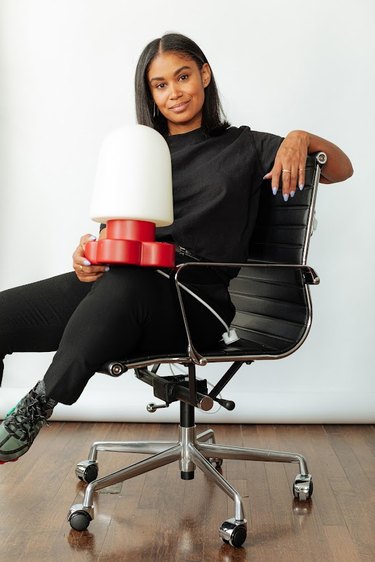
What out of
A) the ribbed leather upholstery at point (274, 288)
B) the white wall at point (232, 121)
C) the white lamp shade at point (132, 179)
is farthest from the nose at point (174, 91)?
the white wall at point (232, 121)

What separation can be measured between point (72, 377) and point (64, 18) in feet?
5.99

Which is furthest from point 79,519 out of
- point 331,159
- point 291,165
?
point 331,159

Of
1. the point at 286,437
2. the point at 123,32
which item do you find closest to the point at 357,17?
the point at 123,32

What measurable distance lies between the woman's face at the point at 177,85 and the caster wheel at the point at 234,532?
1139 millimetres

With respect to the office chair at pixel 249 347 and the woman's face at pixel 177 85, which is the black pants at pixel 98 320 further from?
the woman's face at pixel 177 85

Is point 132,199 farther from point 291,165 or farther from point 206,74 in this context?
point 206,74

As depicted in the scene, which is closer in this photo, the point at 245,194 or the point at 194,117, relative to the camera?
the point at 245,194

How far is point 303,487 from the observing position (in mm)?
2326

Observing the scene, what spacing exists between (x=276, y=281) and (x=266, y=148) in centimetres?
37

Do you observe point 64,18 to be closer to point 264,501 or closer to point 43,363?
point 43,363

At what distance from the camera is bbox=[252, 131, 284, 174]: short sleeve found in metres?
2.29

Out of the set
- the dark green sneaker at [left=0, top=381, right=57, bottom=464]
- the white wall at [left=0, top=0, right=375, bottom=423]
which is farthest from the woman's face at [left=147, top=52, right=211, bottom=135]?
the dark green sneaker at [left=0, top=381, right=57, bottom=464]

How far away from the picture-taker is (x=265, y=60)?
3193 millimetres

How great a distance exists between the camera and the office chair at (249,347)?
6.72 ft
